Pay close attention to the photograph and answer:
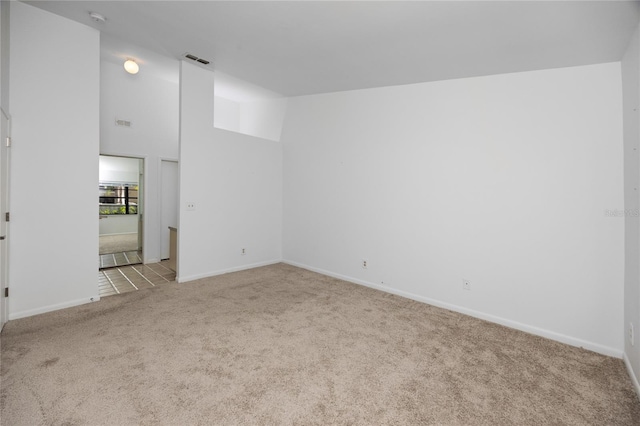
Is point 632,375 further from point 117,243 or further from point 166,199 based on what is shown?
point 117,243

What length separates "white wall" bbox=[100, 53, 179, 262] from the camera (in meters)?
4.90

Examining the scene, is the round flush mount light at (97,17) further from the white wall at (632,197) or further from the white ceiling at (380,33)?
the white wall at (632,197)

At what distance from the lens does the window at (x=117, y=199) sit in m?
9.17

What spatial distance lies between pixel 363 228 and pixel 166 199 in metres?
3.88

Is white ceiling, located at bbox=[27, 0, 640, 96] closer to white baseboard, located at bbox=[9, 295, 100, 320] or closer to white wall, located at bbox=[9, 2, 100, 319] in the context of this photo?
white wall, located at bbox=[9, 2, 100, 319]

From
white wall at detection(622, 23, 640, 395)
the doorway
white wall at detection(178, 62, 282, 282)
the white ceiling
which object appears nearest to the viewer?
white wall at detection(622, 23, 640, 395)

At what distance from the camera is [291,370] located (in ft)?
7.25

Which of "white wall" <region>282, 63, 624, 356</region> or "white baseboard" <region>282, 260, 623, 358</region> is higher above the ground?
"white wall" <region>282, 63, 624, 356</region>

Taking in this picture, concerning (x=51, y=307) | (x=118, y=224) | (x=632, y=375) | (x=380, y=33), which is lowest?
(x=632, y=375)

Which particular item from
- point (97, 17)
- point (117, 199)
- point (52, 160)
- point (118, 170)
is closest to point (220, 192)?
point (52, 160)

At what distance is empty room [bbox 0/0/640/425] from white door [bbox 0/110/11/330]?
0.18 feet

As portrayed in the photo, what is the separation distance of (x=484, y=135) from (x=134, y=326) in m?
4.17

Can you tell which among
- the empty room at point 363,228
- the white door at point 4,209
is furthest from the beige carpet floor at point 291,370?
the white door at point 4,209

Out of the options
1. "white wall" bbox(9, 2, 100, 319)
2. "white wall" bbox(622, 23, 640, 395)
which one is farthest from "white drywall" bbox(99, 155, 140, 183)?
"white wall" bbox(622, 23, 640, 395)
